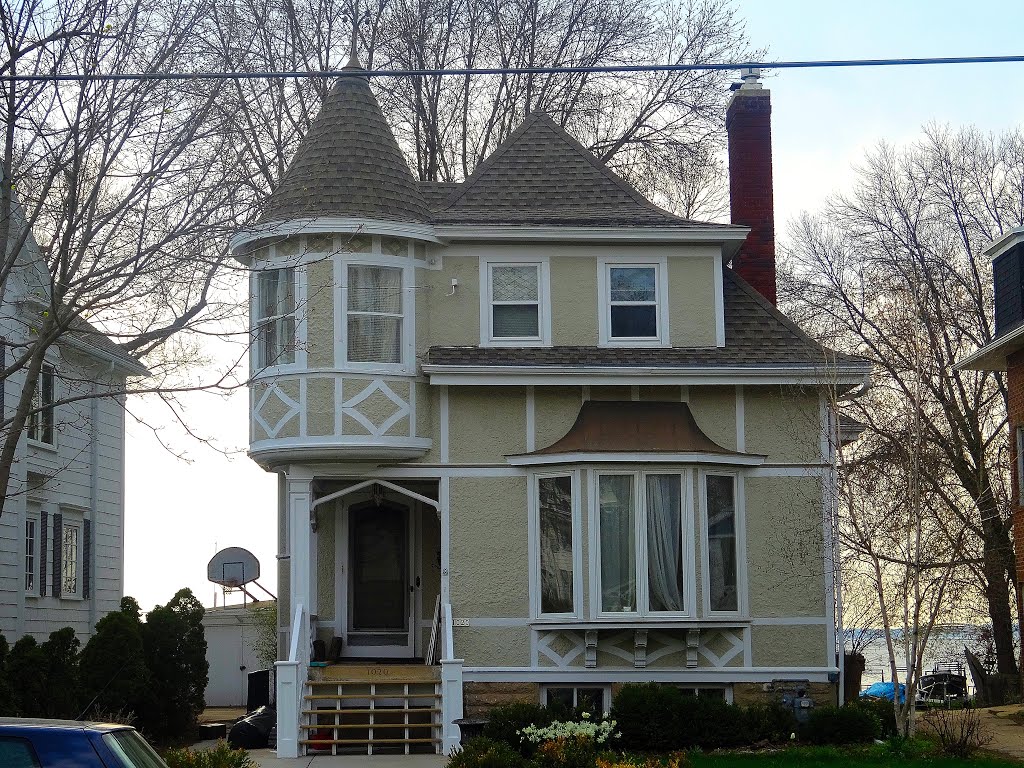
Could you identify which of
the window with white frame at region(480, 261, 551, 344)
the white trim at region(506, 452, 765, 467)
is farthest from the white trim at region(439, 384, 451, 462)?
the window with white frame at region(480, 261, 551, 344)

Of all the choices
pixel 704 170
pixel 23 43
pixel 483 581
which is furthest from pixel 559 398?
pixel 704 170

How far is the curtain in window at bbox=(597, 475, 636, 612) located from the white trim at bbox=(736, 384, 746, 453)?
1822 millimetres

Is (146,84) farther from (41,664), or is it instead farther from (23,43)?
(41,664)

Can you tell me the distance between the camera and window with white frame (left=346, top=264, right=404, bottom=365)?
64.4 feet

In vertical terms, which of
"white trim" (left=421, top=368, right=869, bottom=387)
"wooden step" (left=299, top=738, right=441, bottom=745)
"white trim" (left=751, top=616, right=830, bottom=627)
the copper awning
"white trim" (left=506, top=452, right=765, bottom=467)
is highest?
"white trim" (left=421, top=368, right=869, bottom=387)

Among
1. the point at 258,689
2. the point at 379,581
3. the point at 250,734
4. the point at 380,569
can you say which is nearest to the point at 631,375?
the point at 380,569

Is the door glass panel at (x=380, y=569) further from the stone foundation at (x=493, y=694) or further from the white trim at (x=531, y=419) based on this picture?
the white trim at (x=531, y=419)

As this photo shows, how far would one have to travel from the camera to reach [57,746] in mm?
7605

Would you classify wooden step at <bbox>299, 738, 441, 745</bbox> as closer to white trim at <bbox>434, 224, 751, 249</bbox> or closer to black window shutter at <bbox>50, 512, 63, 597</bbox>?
white trim at <bbox>434, 224, 751, 249</bbox>

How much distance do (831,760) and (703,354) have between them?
21.2ft

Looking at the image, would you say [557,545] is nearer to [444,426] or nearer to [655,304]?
[444,426]

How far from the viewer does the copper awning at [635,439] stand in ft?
64.4

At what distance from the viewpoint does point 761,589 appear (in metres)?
20.0

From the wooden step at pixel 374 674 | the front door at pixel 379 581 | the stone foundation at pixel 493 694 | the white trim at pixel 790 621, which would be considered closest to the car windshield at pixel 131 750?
the wooden step at pixel 374 674
